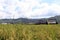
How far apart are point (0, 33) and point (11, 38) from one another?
102cm

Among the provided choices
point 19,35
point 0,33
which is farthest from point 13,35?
point 0,33

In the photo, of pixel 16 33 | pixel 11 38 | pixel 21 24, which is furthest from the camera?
pixel 21 24

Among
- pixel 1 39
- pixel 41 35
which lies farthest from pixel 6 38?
pixel 41 35

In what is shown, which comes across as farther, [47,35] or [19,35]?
[47,35]

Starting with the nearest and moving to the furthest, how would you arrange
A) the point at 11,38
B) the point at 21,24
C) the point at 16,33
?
the point at 11,38, the point at 16,33, the point at 21,24

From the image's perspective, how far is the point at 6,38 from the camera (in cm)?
680

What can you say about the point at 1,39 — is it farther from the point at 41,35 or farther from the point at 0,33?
the point at 41,35

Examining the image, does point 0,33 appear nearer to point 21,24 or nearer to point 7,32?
point 7,32

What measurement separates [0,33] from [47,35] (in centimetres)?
157

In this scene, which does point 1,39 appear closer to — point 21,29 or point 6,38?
point 6,38

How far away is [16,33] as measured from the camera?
6.91 metres

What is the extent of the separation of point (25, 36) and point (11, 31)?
584 mm

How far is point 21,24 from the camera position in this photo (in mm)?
7539

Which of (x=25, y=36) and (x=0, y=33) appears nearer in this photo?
(x=25, y=36)
